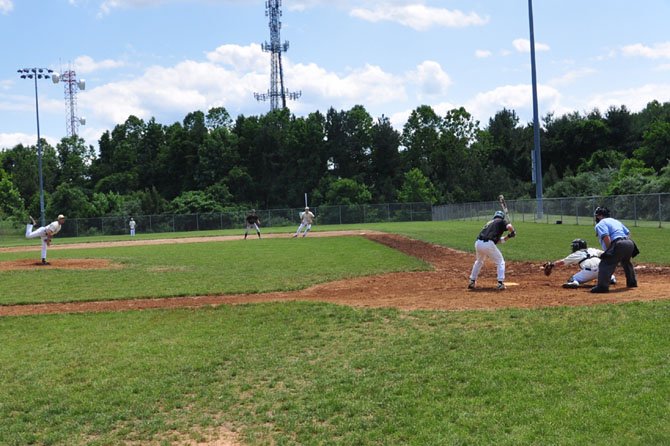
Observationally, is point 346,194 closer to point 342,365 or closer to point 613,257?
point 613,257

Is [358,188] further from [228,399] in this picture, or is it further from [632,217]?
[228,399]

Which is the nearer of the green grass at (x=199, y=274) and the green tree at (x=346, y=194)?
the green grass at (x=199, y=274)

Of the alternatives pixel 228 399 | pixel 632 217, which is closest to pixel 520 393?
pixel 228 399

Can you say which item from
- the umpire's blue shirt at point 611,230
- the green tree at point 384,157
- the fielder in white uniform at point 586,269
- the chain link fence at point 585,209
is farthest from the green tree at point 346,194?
the umpire's blue shirt at point 611,230

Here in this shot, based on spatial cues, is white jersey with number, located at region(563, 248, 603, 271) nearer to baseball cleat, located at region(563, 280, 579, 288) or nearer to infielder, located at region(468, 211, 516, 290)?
baseball cleat, located at region(563, 280, 579, 288)

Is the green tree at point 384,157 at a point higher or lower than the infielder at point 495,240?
higher

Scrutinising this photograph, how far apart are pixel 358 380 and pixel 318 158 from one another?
267 feet

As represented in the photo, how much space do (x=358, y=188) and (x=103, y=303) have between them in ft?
224

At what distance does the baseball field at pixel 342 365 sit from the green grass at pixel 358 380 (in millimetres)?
24

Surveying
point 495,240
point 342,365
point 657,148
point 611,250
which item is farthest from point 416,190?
point 342,365

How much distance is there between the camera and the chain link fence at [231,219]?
60906mm

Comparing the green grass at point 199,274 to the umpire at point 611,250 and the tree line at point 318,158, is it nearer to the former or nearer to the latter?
the umpire at point 611,250

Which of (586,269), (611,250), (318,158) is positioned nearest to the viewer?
(611,250)

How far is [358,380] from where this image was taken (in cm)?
684
